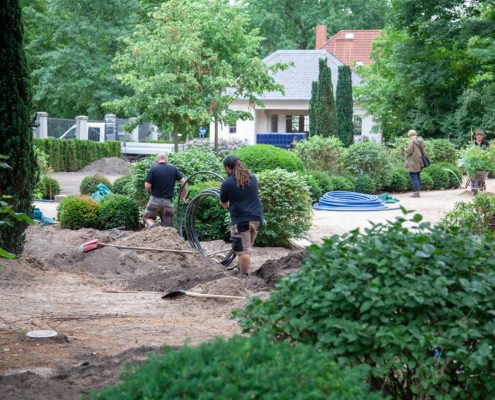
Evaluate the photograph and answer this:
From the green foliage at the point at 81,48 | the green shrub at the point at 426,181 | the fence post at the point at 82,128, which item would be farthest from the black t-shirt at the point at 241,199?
the green foliage at the point at 81,48

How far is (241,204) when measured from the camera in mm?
11516

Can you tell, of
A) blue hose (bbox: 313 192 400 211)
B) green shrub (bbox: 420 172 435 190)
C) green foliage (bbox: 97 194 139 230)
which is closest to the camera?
green foliage (bbox: 97 194 139 230)

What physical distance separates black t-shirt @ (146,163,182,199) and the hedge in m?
22.0

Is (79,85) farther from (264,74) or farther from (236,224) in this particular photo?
(236,224)

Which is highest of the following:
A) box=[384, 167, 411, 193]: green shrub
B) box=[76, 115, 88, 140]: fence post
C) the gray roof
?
the gray roof

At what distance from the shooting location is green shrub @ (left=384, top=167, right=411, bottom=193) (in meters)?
27.3

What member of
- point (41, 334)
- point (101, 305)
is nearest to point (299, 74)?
point (101, 305)

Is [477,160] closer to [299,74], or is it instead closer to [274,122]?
[299,74]

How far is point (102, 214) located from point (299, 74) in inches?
1443

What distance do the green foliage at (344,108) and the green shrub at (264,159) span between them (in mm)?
19426

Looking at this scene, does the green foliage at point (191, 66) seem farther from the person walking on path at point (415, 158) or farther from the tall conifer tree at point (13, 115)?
the tall conifer tree at point (13, 115)

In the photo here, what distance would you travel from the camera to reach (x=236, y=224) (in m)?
11.6

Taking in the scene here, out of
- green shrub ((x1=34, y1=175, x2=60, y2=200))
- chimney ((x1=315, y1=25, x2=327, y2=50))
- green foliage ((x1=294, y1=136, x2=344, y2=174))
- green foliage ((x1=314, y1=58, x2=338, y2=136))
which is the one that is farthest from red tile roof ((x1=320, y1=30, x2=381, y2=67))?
green shrub ((x1=34, y1=175, x2=60, y2=200))

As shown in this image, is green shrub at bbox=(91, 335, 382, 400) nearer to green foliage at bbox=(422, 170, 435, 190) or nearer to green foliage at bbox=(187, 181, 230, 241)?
green foliage at bbox=(187, 181, 230, 241)
